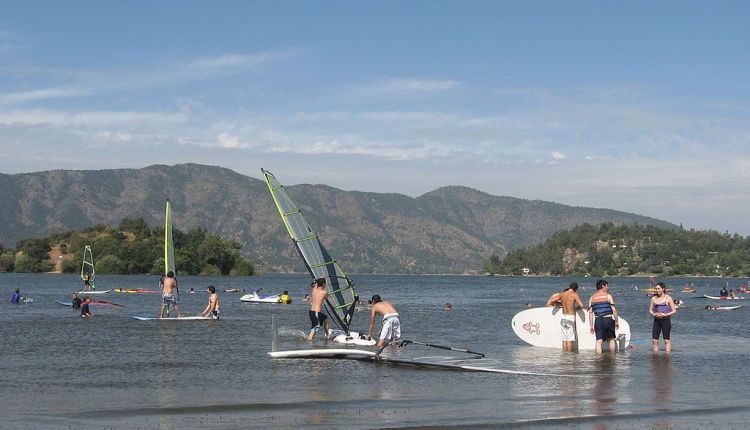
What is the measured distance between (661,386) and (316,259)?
12.8 meters

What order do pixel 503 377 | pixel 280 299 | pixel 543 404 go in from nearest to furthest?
pixel 543 404 → pixel 503 377 → pixel 280 299

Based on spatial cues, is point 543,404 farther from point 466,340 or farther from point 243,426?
point 466,340

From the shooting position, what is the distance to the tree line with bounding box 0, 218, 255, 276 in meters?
170

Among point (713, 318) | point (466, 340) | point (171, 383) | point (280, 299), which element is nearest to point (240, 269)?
point (280, 299)

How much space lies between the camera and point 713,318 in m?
49.9

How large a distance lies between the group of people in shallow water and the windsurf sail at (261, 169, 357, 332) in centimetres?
642

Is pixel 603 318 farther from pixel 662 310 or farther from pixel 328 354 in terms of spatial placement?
pixel 328 354

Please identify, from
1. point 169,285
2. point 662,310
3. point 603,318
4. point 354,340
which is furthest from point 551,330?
point 169,285

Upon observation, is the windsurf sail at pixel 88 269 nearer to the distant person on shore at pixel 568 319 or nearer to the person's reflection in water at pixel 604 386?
the distant person on shore at pixel 568 319

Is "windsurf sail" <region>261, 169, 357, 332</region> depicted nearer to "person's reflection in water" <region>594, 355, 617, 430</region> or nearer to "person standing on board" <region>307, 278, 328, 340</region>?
"person standing on board" <region>307, 278, 328, 340</region>

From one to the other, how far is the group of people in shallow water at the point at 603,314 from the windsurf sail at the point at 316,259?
21.1ft

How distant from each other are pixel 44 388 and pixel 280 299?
46.4 m

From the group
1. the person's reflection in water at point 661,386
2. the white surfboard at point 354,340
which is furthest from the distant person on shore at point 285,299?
the person's reflection in water at point 661,386

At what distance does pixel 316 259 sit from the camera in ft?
95.3
